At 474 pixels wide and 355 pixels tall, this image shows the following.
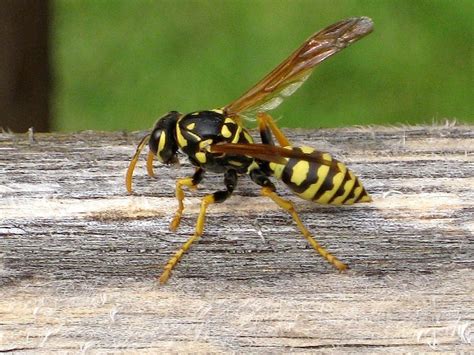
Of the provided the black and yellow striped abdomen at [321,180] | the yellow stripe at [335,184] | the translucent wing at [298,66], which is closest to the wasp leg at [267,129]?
the black and yellow striped abdomen at [321,180]

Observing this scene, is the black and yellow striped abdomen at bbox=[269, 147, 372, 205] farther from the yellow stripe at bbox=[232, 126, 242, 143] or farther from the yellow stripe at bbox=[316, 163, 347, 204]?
the yellow stripe at bbox=[232, 126, 242, 143]

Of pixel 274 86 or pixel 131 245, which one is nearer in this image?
pixel 131 245

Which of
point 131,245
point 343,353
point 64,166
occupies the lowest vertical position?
point 343,353

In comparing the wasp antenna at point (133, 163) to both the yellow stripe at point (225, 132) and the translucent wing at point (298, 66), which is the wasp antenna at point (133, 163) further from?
the translucent wing at point (298, 66)

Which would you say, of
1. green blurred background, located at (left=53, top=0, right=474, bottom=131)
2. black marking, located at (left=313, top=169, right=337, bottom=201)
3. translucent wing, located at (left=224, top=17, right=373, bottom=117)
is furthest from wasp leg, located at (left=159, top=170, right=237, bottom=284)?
green blurred background, located at (left=53, top=0, right=474, bottom=131)

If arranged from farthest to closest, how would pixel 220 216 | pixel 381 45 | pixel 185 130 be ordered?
pixel 381 45 → pixel 185 130 → pixel 220 216

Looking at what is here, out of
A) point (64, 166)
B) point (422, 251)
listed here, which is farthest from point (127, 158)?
point (422, 251)

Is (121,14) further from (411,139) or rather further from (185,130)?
(411,139)
